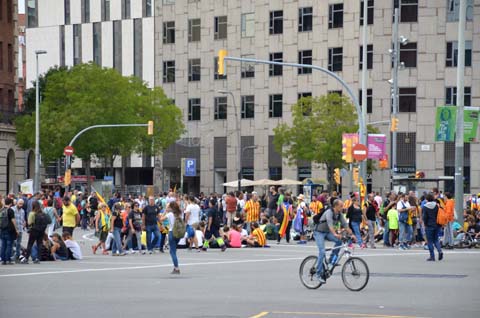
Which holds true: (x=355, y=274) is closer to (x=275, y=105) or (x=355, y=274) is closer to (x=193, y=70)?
(x=275, y=105)

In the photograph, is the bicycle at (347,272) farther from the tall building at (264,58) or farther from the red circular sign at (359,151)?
the tall building at (264,58)

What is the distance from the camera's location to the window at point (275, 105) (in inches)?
3066

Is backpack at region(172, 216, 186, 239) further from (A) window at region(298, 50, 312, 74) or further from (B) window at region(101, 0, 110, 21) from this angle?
(B) window at region(101, 0, 110, 21)

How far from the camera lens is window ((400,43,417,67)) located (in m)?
72.0

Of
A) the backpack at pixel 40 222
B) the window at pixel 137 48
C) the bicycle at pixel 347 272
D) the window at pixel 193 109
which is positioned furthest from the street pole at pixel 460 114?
the window at pixel 137 48

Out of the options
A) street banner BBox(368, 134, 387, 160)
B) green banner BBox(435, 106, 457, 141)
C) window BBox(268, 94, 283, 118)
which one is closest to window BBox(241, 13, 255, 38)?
window BBox(268, 94, 283, 118)

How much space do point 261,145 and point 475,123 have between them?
4251 centimetres

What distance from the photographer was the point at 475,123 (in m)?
36.4

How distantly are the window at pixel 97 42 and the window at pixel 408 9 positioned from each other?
27883 mm

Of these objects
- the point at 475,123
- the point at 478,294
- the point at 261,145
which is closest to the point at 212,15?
the point at 261,145

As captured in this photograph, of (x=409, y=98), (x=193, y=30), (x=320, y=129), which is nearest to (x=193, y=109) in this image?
(x=193, y=30)

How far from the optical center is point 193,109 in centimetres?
8244

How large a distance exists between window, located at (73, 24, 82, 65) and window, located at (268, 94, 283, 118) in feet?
66.2

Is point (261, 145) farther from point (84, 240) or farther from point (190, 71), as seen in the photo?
point (84, 240)
